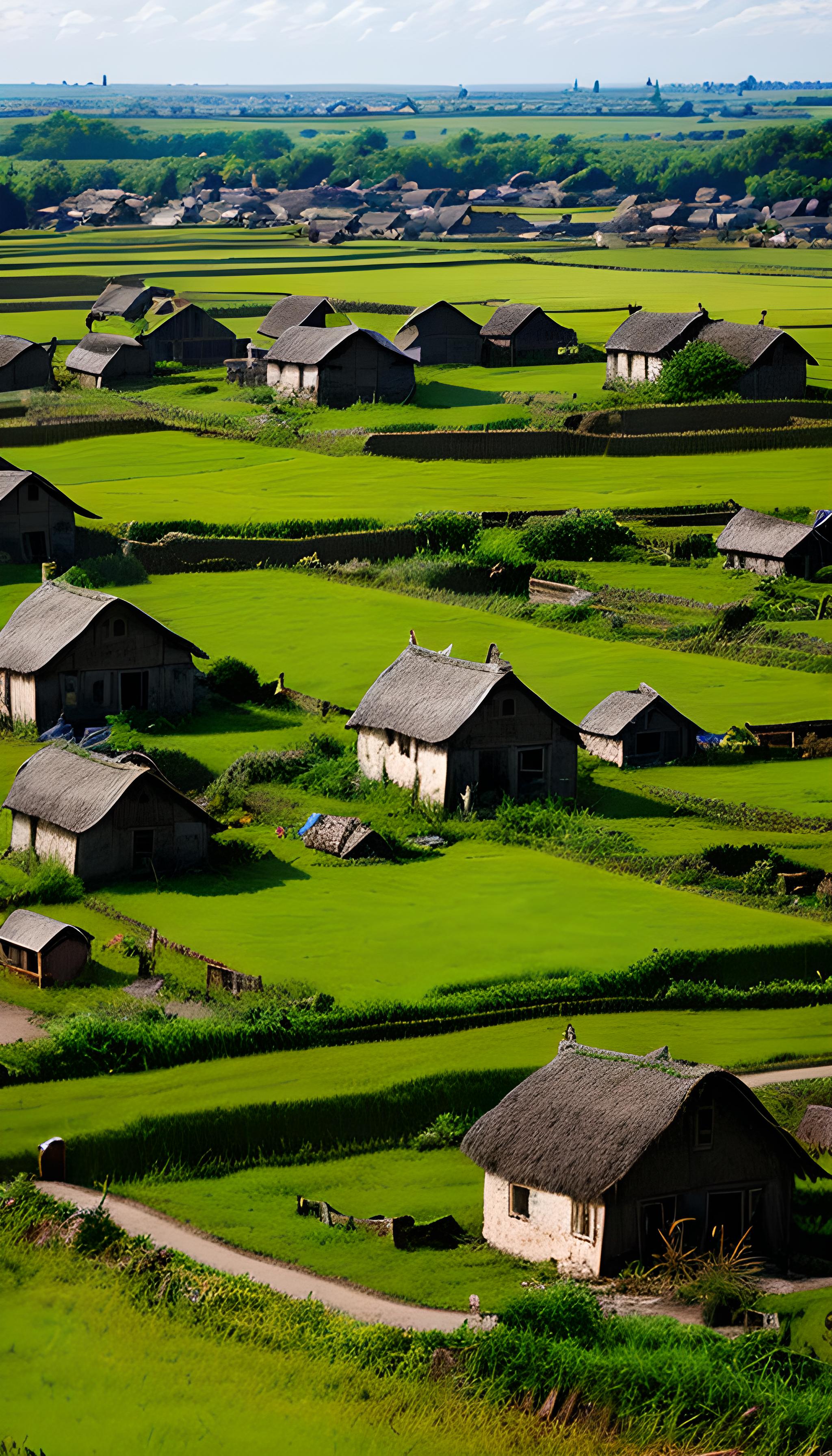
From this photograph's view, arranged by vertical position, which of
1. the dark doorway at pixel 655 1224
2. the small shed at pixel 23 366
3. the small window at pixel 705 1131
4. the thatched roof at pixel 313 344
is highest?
the thatched roof at pixel 313 344

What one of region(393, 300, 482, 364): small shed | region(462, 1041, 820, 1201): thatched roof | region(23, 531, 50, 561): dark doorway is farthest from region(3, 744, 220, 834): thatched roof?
region(393, 300, 482, 364): small shed

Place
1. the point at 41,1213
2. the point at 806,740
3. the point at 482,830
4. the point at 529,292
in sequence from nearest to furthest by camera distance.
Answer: the point at 41,1213
the point at 482,830
the point at 806,740
the point at 529,292

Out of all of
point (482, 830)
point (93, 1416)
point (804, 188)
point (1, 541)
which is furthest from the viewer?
point (804, 188)

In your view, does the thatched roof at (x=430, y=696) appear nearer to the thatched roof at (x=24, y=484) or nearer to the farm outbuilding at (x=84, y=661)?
the farm outbuilding at (x=84, y=661)

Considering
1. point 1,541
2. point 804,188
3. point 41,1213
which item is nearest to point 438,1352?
point 41,1213

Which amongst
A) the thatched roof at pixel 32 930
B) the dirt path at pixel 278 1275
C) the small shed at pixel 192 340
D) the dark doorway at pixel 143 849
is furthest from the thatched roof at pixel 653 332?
the dirt path at pixel 278 1275

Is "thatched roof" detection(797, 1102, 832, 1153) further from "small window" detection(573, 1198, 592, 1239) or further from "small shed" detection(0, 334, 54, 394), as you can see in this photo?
"small shed" detection(0, 334, 54, 394)

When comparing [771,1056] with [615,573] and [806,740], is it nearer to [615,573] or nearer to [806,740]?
[806,740]
